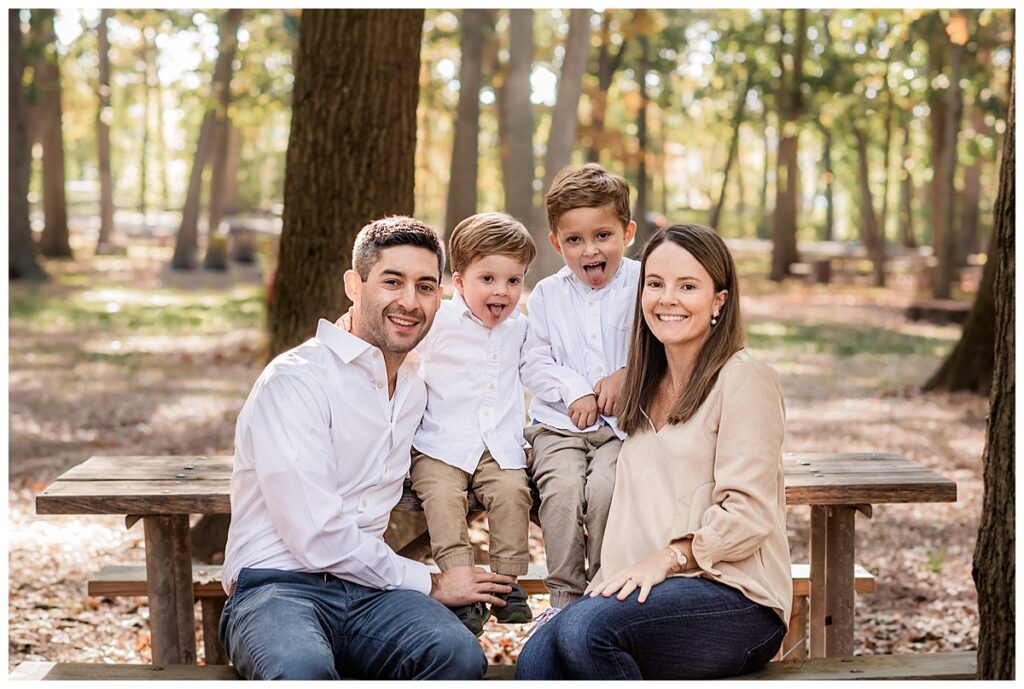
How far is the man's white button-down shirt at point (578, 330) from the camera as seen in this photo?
3.99 meters

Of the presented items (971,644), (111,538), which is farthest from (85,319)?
(971,644)

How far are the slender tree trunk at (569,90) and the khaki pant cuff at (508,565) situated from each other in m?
12.7

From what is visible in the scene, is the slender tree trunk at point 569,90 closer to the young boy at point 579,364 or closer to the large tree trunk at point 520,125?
the large tree trunk at point 520,125

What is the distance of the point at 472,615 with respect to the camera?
349 cm

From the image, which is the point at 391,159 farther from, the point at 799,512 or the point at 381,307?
the point at 799,512

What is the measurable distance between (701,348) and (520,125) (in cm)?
Result: 1359

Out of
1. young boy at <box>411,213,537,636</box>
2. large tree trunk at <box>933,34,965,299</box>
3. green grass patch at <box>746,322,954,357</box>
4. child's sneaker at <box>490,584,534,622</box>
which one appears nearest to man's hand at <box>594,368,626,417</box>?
young boy at <box>411,213,537,636</box>

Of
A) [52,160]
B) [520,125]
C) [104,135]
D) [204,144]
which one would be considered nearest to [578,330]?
[520,125]

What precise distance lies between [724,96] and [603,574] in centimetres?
3371

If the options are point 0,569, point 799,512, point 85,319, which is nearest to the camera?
point 0,569

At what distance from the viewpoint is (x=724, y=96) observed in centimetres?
3522

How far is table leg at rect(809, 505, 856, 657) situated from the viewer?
4211mm

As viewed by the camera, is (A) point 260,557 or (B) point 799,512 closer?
(A) point 260,557

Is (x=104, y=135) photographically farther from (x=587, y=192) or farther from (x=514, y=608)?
(x=514, y=608)
